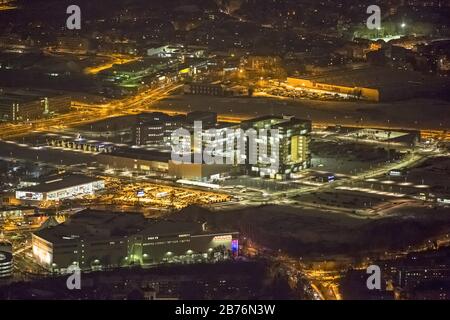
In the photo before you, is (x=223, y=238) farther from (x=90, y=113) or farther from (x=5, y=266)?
(x=90, y=113)

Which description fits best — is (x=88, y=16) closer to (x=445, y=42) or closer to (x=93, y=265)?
(x=445, y=42)

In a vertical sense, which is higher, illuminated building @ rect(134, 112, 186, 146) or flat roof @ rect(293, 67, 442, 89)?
flat roof @ rect(293, 67, 442, 89)

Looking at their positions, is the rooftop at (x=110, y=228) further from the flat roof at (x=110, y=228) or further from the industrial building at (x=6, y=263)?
the industrial building at (x=6, y=263)

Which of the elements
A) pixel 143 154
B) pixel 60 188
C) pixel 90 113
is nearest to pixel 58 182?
pixel 60 188

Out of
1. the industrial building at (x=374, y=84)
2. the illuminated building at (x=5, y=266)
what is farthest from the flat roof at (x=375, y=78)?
the illuminated building at (x=5, y=266)

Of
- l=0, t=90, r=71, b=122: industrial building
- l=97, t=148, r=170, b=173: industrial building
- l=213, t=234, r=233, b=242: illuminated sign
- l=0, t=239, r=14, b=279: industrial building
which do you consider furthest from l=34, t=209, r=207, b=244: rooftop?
l=0, t=90, r=71, b=122: industrial building

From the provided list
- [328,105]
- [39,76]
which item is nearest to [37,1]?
[39,76]

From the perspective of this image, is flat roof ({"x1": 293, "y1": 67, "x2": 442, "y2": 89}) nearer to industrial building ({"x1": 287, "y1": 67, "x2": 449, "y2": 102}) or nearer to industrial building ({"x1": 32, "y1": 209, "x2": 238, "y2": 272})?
industrial building ({"x1": 287, "y1": 67, "x2": 449, "y2": 102})
